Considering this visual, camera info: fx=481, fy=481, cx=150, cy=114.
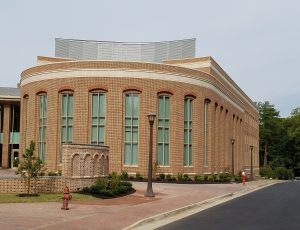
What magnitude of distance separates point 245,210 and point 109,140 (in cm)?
2151

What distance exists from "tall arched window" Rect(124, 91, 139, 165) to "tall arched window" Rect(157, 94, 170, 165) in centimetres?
213

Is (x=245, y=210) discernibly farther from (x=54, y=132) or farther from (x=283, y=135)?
(x=283, y=135)

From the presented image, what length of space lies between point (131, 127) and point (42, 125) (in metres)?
8.42

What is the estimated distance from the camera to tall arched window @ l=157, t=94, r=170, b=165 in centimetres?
4262

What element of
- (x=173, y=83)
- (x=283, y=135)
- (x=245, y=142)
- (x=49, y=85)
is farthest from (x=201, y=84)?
(x=283, y=135)

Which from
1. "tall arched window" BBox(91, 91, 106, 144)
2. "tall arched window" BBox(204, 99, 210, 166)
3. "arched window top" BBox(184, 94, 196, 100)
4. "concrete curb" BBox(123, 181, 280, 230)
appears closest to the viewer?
"concrete curb" BBox(123, 181, 280, 230)

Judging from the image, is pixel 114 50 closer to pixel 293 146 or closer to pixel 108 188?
pixel 108 188

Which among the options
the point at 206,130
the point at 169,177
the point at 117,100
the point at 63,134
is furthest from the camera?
the point at 206,130

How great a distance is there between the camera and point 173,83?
42.8 meters

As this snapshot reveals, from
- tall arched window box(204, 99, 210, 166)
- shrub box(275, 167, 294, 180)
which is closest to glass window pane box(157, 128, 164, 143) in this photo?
tall arched window box(204, 99, 210, 166)

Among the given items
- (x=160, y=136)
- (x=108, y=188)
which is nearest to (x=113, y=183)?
(x=108, y=188)

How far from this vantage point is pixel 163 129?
42.9m

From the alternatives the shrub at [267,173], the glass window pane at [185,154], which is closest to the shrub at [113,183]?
the glass window pane at [185,154]

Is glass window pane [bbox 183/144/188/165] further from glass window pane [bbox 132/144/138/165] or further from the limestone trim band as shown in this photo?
the limestone trim band
